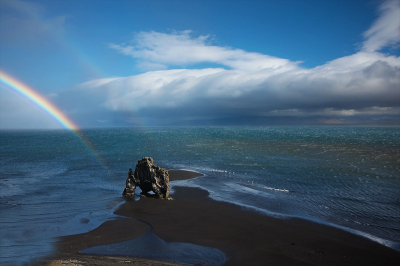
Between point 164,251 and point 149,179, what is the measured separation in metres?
13.6

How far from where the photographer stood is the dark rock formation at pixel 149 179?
90.9 ft

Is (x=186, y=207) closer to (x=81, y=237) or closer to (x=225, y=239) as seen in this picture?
(x=225, y=239)

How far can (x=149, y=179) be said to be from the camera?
28.4 meters

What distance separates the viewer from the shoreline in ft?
47.5

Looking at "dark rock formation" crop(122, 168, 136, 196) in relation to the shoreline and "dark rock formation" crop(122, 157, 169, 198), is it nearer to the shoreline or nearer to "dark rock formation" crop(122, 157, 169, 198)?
"dark rock formation" crop(122, 157, 169, 198)

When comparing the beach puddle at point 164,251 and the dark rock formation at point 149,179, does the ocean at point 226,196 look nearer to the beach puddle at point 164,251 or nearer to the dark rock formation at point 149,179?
the dark rock formation at point 149,179

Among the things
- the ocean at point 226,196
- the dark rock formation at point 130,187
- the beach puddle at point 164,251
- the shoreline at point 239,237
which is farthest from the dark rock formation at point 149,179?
the beach puddle at point 164,251

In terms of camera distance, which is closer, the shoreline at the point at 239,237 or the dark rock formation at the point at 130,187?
the shoreline at the point at 239,237

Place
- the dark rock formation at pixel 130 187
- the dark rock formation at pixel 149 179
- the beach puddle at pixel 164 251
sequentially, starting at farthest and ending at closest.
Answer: the dark rock formation at pixel 130 187, the dark rock formation at pixel 149 179, the beach puddle at pixel 164 251

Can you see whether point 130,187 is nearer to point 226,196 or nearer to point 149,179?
point 149,179

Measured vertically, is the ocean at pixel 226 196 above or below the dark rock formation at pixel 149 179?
below

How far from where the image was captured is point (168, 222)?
20438mm

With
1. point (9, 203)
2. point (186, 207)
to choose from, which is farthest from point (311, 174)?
point (9, 203)

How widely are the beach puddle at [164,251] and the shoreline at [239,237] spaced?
57 cm
